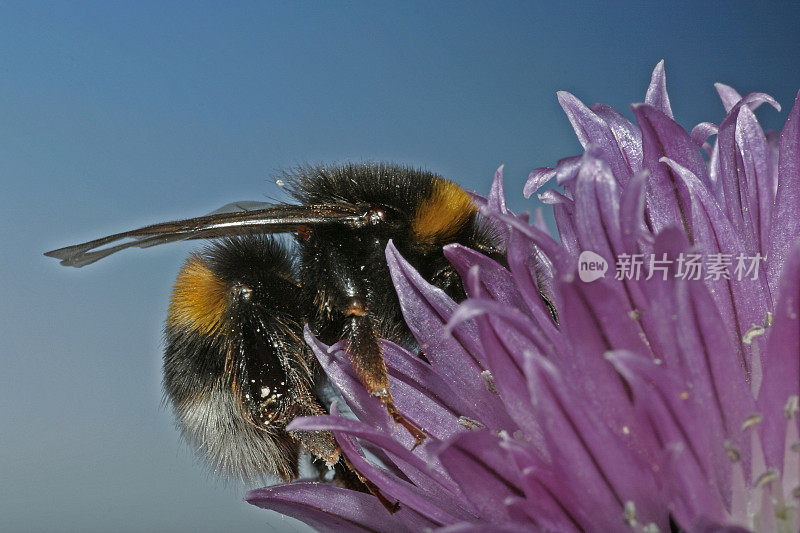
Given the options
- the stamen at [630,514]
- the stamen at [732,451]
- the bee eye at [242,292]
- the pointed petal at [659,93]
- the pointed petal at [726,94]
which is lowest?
the stamen at [630,514]

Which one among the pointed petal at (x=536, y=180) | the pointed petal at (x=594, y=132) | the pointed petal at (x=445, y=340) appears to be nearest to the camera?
the pointed petal at (x=445, y=340)

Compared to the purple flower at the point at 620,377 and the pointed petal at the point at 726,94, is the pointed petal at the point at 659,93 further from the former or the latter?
the purple flower at the point at 620,377

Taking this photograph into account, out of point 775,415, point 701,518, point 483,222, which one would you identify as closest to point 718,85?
point 483,222

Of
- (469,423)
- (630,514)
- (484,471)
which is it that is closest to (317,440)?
(469,423)

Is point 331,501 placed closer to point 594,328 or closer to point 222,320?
point 222,320

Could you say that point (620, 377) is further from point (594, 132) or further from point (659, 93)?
point (659, 93)

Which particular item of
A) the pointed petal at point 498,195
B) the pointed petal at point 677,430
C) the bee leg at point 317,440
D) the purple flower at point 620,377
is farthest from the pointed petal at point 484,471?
the pointed petal at point 498,195

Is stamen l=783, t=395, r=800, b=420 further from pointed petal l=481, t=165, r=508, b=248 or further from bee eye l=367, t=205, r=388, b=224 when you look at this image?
bee eye l=367, t=205, r=388, b=224
